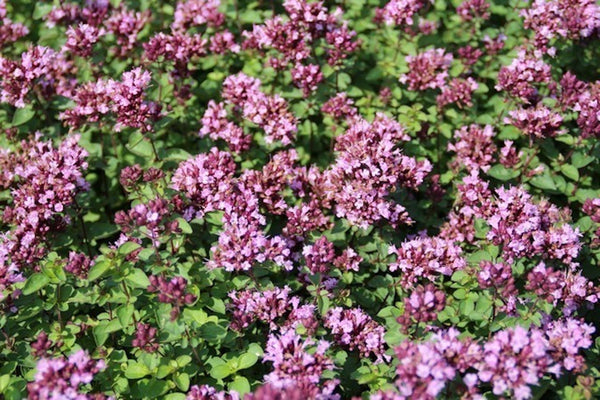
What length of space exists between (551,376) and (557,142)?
121 inches

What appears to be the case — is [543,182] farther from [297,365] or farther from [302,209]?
[297,365]

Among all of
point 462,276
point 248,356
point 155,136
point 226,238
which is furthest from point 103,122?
point 462,276

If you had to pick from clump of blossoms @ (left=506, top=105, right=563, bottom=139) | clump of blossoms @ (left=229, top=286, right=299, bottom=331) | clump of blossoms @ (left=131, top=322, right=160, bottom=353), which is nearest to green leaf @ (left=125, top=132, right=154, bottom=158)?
clump of blossoms @ (left=229, top=286, right=299, bottom=331)

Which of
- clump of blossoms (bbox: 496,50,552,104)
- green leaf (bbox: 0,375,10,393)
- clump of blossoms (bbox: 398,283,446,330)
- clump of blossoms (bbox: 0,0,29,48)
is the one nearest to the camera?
clump of blossoms (bbox: 398,283,446,330)

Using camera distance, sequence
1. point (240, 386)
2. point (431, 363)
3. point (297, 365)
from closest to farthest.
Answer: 1. point (431, 363)
2. point (297, 365)
3. point (240, 386)

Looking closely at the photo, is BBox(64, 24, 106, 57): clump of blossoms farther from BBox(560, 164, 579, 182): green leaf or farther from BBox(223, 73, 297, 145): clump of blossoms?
BBox(560, 164, 579, 182): green leaf

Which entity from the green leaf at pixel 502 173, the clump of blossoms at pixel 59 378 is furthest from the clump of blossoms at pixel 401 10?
the clump of blossoms at pixel 59 378

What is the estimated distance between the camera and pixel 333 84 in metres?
6.96

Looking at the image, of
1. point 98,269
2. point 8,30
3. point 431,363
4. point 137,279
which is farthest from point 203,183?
point 8,30

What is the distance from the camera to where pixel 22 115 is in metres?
6.43

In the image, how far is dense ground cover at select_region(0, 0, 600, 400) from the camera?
4.67 metres

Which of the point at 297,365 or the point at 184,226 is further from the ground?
the point at 184,226

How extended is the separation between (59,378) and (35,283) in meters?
0.98

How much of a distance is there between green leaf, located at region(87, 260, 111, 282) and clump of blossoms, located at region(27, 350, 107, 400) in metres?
0.68
